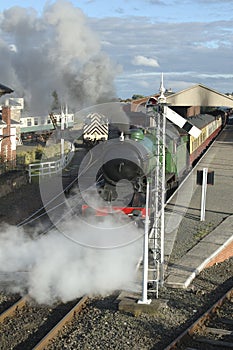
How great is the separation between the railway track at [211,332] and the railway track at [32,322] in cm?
161

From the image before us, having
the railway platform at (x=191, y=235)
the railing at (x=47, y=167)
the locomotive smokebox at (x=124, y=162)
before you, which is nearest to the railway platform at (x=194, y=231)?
the railway platform at (x=191, y=235)

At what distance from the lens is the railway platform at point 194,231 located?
31.8 feet

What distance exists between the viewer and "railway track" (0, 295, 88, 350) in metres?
6.65

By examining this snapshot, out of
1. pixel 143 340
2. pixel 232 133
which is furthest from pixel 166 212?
pixel 232 133

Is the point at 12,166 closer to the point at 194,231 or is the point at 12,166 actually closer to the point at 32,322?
the point at 194,231

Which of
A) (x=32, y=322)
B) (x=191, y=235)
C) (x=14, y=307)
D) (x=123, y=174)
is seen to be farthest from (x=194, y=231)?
(x=32, y=322)

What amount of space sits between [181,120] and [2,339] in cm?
449

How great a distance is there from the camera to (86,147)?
2947 cm

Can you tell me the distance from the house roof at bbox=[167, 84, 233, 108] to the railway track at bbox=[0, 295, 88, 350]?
1880 cm

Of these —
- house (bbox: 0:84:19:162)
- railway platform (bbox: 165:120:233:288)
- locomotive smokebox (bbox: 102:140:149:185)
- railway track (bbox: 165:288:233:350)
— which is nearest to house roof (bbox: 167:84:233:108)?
railway platform (bbox: 165:120:233:288)

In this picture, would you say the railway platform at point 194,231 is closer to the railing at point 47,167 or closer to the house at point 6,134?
the railing at point 47,167

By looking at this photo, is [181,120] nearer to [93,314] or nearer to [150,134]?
[93,314]

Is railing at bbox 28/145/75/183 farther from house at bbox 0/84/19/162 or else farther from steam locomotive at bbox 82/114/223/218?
Answer: steam locomotive at bbox 82/114/223/218

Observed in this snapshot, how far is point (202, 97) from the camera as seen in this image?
27172mm
